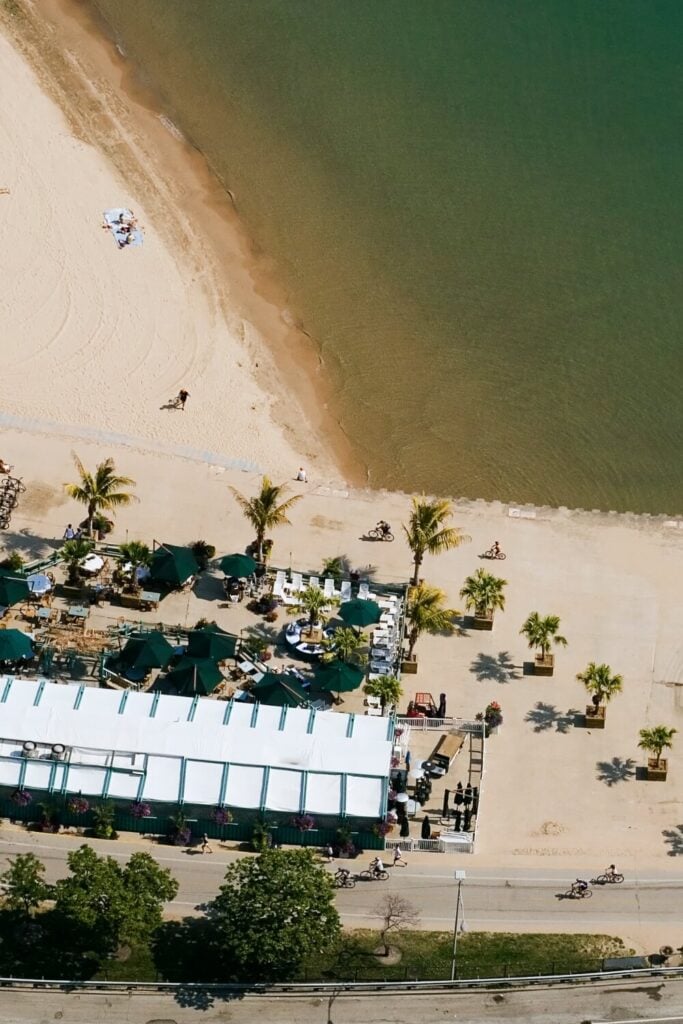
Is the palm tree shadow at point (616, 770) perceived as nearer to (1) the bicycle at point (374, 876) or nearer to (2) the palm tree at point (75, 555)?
(1) the bicycle at point (374, 876)

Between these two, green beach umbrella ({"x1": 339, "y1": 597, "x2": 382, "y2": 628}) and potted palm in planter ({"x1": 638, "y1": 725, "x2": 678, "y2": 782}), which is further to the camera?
green beach umbrella ({"x1": 339, "y1": 597, "x2": 382, "y2": 628})

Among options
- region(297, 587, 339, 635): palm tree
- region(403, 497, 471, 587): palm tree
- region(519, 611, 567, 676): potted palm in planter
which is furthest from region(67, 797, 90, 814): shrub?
region(519, 611, 567, 676): potted palm in planter

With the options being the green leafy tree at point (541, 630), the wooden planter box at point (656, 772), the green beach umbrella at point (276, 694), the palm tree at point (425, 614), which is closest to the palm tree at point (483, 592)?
the palm tree at point (425, 614)

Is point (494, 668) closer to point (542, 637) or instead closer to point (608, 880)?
point (542, 637)

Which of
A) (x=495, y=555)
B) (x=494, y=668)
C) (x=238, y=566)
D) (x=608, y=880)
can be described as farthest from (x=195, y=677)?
(x=608, y=880)

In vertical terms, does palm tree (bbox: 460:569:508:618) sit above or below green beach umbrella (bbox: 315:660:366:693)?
above

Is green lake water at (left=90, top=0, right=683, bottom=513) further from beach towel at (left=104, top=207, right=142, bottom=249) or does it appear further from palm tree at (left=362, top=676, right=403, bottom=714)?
palm tree at (left=362, top=676, right=403, bottom=714)

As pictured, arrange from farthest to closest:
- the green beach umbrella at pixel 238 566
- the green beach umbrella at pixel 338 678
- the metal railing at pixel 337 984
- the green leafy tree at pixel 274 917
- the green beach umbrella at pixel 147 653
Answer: the green beach umbrella at pixel 238 566 < the green beach umbrella at pixel 147 653 < the green beach umbrella at pixel 338 678 < the metal railing at pixel 337 984 < the green leafy tree at pixel 274 917

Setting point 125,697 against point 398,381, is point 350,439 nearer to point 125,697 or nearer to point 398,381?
point 398,381
